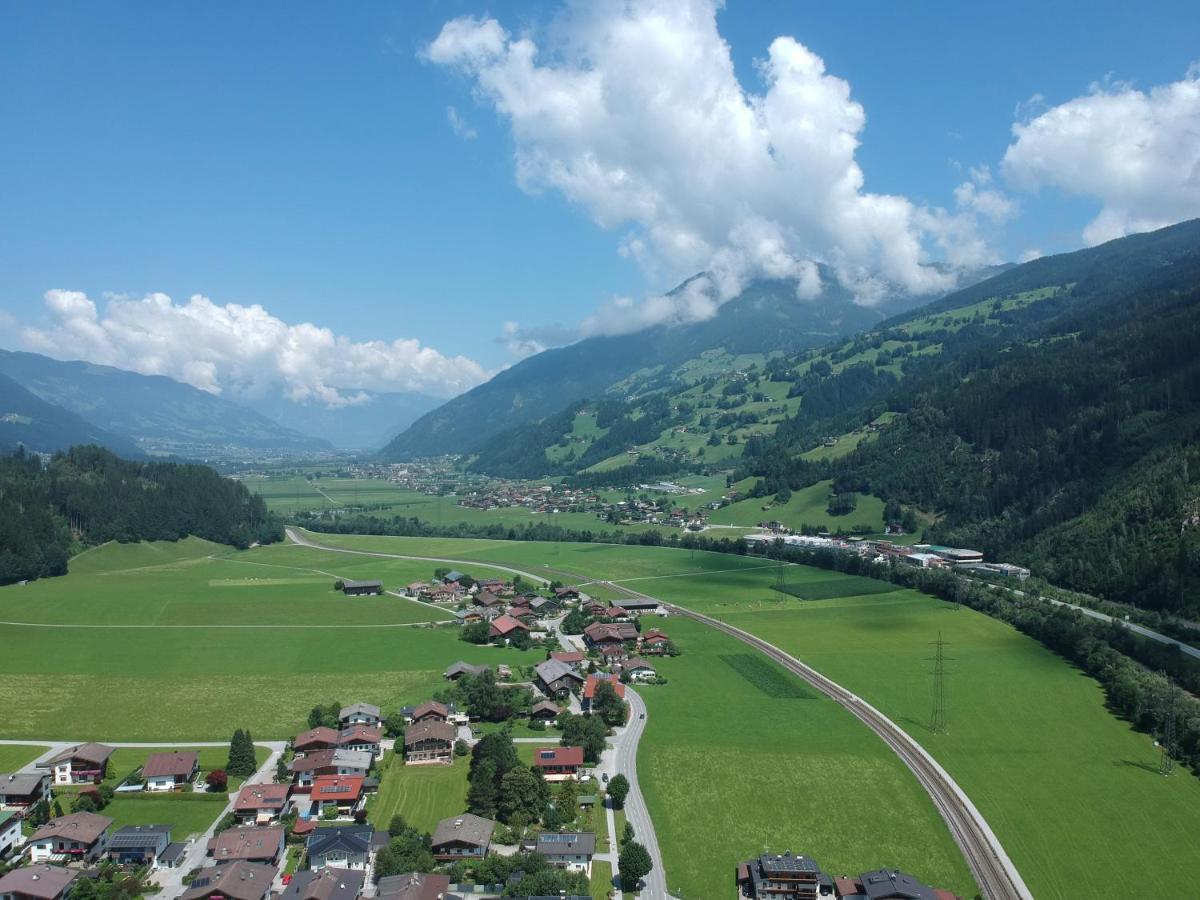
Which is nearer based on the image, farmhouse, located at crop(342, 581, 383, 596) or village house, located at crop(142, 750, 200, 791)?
village house, located at crop(142, 750, 200, 791)

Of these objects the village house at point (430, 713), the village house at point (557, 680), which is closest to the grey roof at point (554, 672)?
the village house at point (557, 680)

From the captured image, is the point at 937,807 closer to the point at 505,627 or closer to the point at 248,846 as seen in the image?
the point at 248,846

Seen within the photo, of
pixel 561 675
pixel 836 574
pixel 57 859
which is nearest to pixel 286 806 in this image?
pixel 57 859

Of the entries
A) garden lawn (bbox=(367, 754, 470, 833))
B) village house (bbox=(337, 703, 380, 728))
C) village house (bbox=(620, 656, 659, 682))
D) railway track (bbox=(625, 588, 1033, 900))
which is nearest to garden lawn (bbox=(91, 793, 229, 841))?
garden lawn (bbox=(367, 754, 470, 833))

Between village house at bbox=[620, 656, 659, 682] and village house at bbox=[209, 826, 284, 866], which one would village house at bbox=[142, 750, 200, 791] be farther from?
village house at bbox=[620, 656, 659, 682]

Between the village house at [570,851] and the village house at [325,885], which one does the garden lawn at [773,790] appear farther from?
the village house at [325,885]

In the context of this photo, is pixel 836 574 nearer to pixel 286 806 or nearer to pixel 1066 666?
pixel 1066 666
